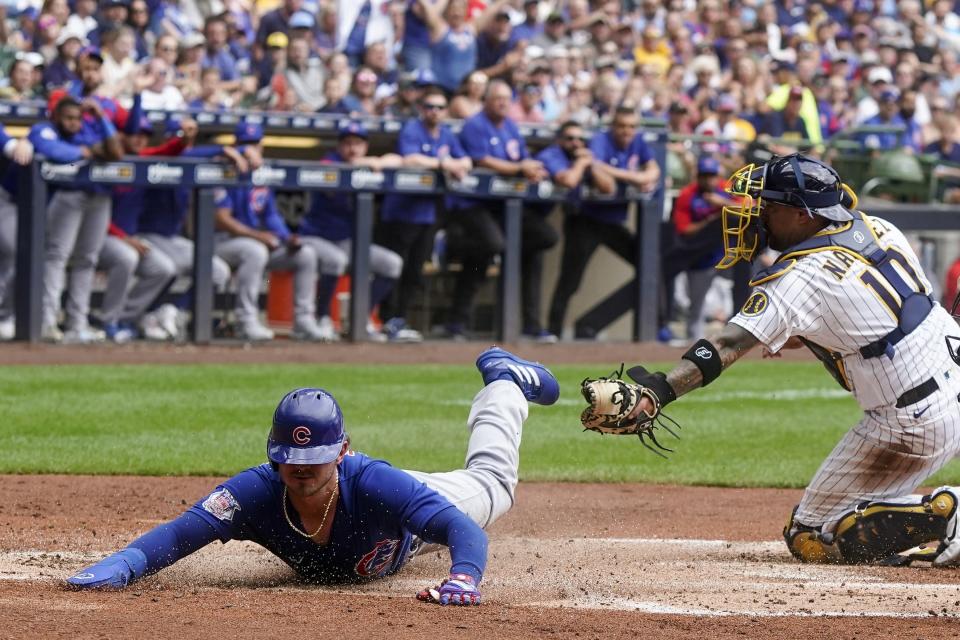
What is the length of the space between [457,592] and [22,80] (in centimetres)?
968

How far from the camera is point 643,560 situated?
5.55m

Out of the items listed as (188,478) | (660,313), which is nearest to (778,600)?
(188,478)

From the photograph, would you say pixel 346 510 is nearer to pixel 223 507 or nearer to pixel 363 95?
pixel 223 507

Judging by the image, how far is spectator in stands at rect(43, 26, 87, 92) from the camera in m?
13.2

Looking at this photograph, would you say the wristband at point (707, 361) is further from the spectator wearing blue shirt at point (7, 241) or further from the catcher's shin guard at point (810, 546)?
the spectator wearing blue shirt at point (7, 241)

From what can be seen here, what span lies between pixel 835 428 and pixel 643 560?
4.28 metres

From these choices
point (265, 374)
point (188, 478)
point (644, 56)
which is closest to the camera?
point (188, 478)

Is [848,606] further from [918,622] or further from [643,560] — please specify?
[643,560]

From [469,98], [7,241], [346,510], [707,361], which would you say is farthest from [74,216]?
[707,361]

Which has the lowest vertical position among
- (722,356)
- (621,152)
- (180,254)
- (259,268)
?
(722,356)

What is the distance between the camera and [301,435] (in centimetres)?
434

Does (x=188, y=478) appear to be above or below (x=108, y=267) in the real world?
below

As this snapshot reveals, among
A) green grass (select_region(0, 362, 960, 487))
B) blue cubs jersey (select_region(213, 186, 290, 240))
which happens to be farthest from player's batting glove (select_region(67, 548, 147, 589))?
blue cubs jersey (select_region(213, 186, 290, 240))

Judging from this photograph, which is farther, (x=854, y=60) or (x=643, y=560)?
(x=854, y=60)
